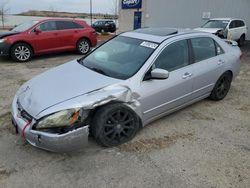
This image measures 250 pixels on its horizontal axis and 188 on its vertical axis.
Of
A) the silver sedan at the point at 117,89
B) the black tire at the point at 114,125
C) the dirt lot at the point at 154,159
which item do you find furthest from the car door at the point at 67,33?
the black tire at the point at 114,125

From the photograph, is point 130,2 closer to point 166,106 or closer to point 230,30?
point 230,30

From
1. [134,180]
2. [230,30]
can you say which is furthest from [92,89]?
[230,30]

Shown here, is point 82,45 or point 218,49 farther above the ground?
point 218,49

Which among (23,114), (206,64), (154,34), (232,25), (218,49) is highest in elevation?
(154,34)

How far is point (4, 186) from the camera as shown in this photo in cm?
250

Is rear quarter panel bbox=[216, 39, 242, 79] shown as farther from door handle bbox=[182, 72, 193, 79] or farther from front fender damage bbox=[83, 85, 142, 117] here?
front fender damage bbox=[83, 85, 142, 117]

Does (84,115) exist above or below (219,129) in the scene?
above

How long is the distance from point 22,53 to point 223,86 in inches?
262

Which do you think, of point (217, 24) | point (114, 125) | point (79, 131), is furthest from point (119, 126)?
point (217, 24)

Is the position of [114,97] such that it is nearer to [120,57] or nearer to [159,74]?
[159,74]

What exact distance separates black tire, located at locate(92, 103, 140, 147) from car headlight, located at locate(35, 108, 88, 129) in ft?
0.93

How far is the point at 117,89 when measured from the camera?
10.0 ft

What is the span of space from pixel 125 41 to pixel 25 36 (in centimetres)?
557

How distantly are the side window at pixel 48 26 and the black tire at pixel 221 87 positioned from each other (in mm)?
6546
